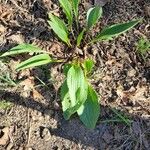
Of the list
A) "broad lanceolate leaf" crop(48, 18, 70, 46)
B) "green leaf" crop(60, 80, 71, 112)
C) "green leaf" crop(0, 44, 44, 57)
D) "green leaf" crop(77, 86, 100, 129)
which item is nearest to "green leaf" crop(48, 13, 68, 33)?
"broad lanceolate leaf" crop(48, 18, 70, 46)

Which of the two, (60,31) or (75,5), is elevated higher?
(75,5)

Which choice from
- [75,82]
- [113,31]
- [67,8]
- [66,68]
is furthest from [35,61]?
[113,31]

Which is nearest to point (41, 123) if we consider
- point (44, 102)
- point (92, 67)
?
point (44, 102)

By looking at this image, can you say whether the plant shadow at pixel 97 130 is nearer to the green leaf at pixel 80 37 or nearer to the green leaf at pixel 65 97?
the green leaf at pixel 65 97

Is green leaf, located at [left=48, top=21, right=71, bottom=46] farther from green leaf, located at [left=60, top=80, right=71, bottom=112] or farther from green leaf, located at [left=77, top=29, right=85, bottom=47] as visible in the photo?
green leaf, located at [left=60, top=80, right=71, bottom=112]

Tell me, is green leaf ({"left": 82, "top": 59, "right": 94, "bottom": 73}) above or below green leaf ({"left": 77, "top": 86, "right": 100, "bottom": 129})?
above

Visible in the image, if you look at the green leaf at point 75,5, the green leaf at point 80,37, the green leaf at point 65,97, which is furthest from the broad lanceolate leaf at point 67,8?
the green leaf at point 65,97

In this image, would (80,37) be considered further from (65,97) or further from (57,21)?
(65,97)
